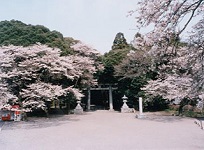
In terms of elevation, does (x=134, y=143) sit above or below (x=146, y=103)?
below

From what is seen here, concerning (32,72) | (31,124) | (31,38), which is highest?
(31,38)

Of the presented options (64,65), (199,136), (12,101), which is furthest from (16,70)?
(199,136)

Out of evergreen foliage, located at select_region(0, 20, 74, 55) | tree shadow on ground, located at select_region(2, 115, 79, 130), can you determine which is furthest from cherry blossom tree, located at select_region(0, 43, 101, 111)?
evergreen foliage, located at select_region(0, 20, 74, 55)

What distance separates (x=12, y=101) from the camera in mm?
12344

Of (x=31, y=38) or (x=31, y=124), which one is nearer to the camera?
(x=31, y=124)

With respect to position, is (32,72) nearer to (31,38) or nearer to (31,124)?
(31,124)

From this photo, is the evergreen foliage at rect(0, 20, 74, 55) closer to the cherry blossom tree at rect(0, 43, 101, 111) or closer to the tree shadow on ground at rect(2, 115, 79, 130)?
the cherry blossom tree at rect(0, 43, 101, 111)

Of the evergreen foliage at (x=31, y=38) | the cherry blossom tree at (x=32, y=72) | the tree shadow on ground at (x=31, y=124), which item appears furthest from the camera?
the evergreen foliage at (x=31, y=38)

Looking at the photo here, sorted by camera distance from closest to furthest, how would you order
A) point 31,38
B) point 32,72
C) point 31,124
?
point 31,124, point 32,72, point 31,38

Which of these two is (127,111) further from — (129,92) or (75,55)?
(75,55)

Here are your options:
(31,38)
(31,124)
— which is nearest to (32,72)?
(31,124)

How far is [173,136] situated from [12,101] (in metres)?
8.83

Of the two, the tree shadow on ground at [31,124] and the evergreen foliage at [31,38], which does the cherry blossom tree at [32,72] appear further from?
the evergreen foliage at [31,38]

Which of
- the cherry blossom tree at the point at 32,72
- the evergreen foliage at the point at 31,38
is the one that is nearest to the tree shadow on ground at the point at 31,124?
the cherry blossom tree at the point at 32,72
